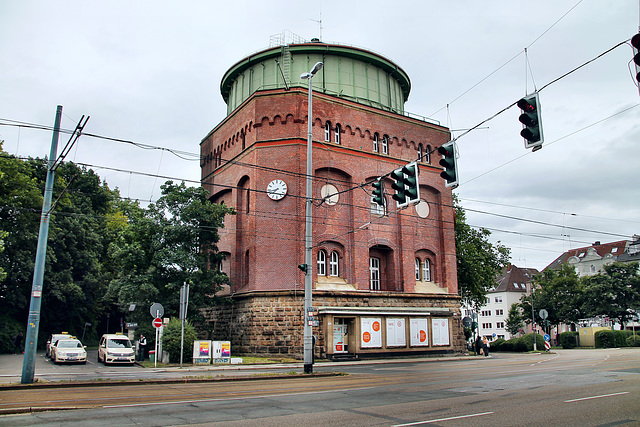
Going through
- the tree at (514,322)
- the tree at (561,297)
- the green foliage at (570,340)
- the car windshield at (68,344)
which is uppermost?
the tree at (561,297)

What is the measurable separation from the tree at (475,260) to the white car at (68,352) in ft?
95.1

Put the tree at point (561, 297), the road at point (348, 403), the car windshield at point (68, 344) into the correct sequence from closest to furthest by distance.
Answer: the road at point (348, 403) → the car windshield at point (68, 344) → the tree at point (561, 297)

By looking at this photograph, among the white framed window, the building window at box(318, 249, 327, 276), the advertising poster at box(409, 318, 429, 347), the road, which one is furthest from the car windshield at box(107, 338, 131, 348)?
the white framed window

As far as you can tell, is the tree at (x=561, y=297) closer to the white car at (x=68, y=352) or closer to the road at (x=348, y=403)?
the road at (x=348, y=403)

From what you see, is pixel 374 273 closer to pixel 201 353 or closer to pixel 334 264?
pixel 334 264

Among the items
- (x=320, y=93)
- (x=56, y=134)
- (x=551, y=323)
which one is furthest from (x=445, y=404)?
(x=551, y=323)

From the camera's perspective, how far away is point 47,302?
40844mm

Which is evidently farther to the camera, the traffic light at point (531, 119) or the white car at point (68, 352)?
the white car at point (68, 352)

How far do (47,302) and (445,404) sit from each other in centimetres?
3899

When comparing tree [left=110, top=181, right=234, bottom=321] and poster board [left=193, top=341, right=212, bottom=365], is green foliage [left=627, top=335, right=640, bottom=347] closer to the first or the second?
tree [left=110, top=181, right=234, bottom=321]

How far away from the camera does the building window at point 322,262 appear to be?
1230 inches

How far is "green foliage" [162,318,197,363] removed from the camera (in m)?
24.4

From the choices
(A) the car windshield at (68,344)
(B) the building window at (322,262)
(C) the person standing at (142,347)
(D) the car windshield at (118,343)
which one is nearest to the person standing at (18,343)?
(A) the car windshield at (68,344)

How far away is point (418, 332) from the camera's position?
108 feet
